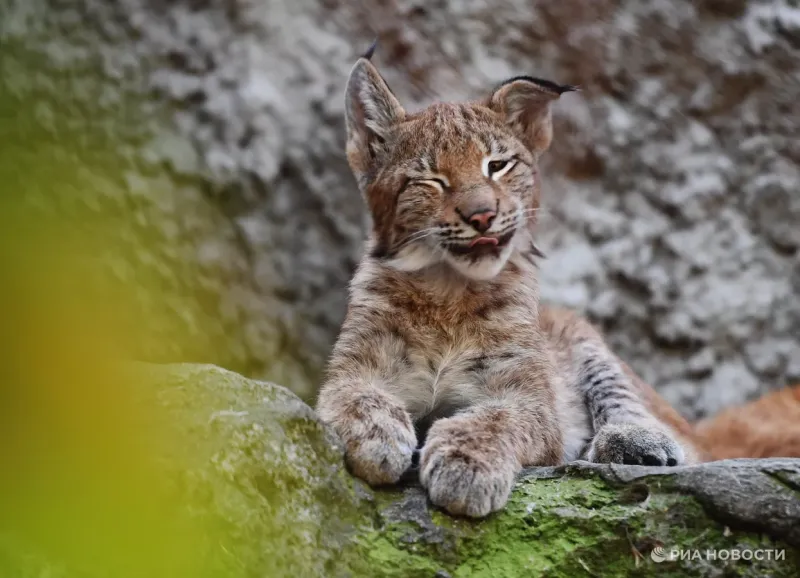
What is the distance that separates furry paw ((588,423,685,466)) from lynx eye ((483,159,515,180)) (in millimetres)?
1219

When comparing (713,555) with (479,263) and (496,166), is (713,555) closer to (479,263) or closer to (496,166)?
(479,263)

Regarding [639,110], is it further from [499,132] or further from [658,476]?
[658,476]

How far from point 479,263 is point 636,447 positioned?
3.25ft

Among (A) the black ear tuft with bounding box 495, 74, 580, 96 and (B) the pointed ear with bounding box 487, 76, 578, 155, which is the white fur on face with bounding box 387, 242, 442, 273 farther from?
(A) the black ear tuft with bounding box 495, 74, 580, 96

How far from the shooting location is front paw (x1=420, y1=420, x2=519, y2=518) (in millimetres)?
2917

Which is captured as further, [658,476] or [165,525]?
[658,476]

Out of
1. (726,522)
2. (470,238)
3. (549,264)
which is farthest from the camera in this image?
(549,264)

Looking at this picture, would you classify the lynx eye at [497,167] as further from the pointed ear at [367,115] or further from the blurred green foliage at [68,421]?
the blurred green foliage at [68,421]

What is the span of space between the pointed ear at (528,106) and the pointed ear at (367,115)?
1.61 ft

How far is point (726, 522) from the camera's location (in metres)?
2.78

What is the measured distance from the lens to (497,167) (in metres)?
4.11

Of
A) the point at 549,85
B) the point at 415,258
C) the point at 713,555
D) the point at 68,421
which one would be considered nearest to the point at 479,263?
the point at 415,258

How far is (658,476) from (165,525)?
2171 millimetres

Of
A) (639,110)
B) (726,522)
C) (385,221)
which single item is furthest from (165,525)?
(639,110)
